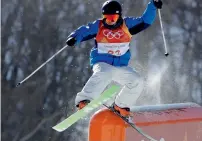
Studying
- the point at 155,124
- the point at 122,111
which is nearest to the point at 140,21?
the point at 122,111

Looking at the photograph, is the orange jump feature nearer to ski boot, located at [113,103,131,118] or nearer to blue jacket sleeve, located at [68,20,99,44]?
ski boot, located at [113,103,131,118]

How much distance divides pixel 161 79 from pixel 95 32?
6304mm

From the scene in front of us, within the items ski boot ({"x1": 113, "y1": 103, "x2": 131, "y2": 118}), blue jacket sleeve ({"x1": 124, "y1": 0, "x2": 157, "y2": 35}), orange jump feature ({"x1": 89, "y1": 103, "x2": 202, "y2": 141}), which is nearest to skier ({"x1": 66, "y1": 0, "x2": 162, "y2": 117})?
blue jacket sleeve ({"x1": 124, "y1": 0, "x2": 157, "y2": 35})

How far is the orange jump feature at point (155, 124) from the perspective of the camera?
6.14 metres

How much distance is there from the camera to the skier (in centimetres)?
562

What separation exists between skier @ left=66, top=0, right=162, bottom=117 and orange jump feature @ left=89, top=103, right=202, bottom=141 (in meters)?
0.43

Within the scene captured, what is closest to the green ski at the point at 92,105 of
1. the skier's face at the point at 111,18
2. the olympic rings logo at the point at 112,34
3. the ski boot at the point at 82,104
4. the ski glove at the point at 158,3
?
the ski boot at the point at 82,104

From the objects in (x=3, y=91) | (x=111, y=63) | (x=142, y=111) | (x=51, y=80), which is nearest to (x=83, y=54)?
(x=51, y=80)

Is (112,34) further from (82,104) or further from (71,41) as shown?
(82,104)

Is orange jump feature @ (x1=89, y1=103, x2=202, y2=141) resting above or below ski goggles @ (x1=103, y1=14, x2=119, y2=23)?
below

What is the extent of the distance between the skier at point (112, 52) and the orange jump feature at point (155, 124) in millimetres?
430

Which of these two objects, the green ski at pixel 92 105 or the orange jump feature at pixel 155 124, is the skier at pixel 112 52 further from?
the orange jump feature at pixel 155 124

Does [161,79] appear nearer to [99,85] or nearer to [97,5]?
[97,5]

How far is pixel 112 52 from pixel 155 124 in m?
1.09
